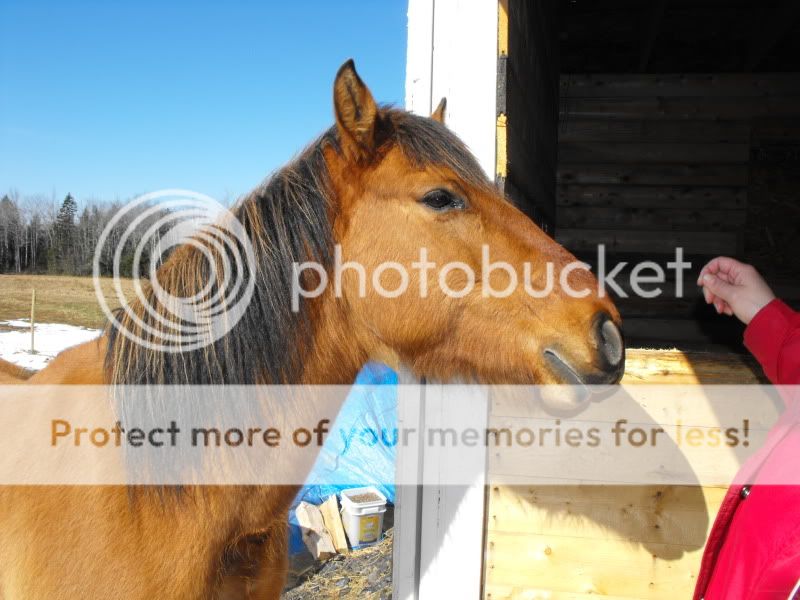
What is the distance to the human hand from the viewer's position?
6.13 feet

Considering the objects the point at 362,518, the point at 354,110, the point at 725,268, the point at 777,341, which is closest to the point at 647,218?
the point at 362,518

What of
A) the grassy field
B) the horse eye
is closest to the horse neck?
the horse eye

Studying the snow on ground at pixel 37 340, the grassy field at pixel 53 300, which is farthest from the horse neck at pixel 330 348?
the grassy field at pixel 53 300

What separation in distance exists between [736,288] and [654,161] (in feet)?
19.4

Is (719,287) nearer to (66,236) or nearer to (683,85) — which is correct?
(683,85)

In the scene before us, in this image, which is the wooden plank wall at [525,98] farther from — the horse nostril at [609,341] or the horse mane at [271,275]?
the horse nostril at [609,341]

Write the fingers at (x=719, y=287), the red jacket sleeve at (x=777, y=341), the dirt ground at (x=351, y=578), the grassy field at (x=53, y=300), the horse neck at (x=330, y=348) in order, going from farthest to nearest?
1. the grassy field at (x=53, y=300)
2. the dirt ground at (x=351, y=578)
3. the fingers at (x=719, y=287)
4. the horse neck at (x=330, y=348)
5. the red jacket sleeve at (x=777, y=341)

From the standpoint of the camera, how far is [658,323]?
23.6 ft

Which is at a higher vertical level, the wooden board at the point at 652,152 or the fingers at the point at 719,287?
the wooden board at the point at 652,152

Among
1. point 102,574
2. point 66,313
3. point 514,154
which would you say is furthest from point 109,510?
point 66,313

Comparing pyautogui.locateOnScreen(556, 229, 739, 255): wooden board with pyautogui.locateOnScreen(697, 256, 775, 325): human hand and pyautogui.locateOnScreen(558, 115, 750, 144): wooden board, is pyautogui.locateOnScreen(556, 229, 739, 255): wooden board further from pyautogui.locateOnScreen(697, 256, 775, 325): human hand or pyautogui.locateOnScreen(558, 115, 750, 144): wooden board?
pyautogui.locateOnScreen(697, 256, 775, 325): human hand

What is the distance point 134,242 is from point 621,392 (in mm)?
2449

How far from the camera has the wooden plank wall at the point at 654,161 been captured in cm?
702

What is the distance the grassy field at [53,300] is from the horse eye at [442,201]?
15781 millimetres
